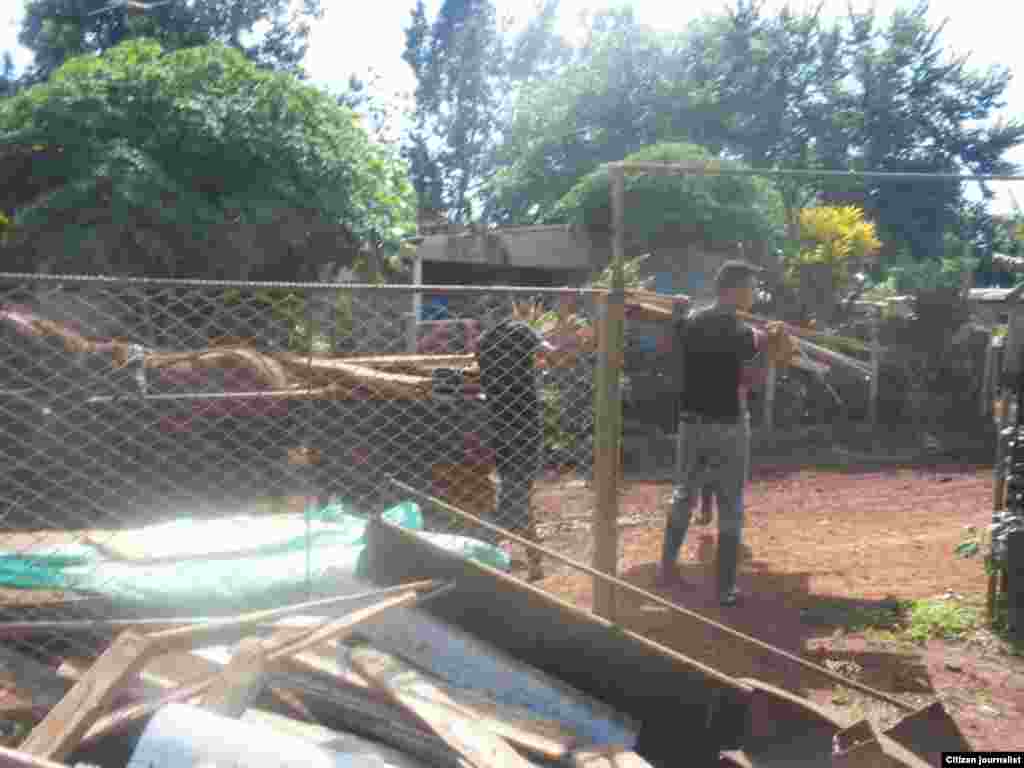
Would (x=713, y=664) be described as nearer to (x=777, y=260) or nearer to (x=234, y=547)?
(x=234, y=547)

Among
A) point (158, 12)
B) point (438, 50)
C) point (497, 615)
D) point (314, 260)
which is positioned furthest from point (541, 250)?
point (438, 50)

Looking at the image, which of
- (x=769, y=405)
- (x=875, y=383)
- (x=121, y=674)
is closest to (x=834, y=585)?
(x=121, y=674)

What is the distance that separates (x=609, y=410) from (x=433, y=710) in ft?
5.28

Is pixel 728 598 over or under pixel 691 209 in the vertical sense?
under

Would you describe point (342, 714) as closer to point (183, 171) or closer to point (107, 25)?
point (183, 171)

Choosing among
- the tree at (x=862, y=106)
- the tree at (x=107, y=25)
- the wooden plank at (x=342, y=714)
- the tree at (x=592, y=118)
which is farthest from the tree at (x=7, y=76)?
the wooden plank at (x=342, y=714)

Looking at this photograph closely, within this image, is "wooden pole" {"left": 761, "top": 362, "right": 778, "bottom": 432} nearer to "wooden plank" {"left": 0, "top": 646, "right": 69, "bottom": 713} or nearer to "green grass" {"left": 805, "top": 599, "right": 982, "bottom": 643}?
"green grass" {"left": 805, "top": 599, "right": 982, "bottom": 643}

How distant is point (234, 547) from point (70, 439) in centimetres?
279

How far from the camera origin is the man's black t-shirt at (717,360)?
210 inches

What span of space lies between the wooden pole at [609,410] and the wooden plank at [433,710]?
121cm

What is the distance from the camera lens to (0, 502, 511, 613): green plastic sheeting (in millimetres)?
4270

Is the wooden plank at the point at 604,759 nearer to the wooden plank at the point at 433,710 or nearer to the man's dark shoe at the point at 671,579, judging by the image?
the wooden plank at the point at 433,710

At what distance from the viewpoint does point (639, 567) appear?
6266mm

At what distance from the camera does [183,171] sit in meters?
10.7
